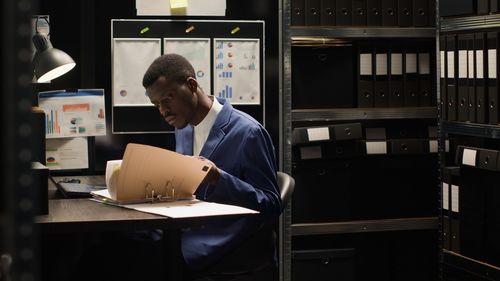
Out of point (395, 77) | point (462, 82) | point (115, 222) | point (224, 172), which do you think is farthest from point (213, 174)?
point (395, 77)

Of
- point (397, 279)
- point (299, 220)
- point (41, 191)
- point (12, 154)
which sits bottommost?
point (397, 279)

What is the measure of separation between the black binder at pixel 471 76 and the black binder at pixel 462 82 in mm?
17

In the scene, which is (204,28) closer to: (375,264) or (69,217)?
(375,264)

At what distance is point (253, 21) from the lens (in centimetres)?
441

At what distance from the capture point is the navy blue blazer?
2.88 meters

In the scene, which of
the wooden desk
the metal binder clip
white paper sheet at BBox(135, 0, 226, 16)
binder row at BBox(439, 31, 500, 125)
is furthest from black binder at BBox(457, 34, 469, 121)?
the wooden desk

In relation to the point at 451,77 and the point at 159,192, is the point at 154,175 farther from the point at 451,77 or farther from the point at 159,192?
the point at 451,77

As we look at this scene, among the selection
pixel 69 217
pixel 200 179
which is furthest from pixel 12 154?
pixel 200 179

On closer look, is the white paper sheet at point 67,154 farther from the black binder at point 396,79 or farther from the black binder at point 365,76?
the black binder at point 396,79

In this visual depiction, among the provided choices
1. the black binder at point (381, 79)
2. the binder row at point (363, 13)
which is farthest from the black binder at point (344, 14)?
the black binder at point (381, 79)

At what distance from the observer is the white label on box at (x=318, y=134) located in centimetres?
449

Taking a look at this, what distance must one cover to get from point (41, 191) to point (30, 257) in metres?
1.55

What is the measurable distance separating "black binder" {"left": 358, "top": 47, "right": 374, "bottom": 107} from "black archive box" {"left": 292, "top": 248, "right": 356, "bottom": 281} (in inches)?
30.2

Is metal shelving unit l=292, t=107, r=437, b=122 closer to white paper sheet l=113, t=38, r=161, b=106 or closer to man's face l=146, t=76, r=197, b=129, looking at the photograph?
white paper sheet l=113, t=38, r=161, b=106
